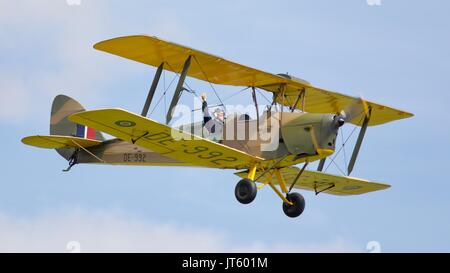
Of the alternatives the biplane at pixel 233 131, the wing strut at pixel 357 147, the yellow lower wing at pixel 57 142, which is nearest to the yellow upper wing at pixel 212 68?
the biplane at pixel 233 131

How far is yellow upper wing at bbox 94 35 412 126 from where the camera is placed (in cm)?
1511

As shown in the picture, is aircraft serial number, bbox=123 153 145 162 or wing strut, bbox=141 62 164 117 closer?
wing strut, bbox=141 62 164 117

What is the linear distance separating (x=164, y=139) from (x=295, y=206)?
119 inches

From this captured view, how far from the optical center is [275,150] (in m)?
15.8

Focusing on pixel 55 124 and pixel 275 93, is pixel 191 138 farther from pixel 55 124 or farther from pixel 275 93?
pixel 55 124

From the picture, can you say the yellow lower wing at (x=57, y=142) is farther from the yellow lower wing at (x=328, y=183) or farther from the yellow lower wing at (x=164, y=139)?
the yellow lower wing at (x=328, y=183)

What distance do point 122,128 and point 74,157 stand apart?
149 inches

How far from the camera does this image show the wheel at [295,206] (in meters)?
16.6

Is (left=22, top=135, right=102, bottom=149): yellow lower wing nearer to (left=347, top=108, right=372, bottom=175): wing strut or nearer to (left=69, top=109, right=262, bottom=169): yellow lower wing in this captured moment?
(left=69, top=109, right=262, bottom=169): yellow lower wing

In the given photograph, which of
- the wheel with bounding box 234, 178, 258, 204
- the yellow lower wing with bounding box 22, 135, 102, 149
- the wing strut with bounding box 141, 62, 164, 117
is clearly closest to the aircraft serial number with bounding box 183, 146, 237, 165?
the wheel with bounding box 234, 178, 258, 204

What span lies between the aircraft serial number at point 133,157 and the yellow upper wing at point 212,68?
2154 millimetres

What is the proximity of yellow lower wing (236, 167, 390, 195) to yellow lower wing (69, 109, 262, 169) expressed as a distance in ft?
4.89

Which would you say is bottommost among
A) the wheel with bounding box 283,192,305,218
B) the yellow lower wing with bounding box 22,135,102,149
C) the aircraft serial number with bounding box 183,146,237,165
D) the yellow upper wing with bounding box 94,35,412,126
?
the wheel with bounding box 283,192,305,218

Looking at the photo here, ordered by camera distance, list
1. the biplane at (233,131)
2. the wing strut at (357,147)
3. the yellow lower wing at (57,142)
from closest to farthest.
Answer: the biplane at (233,131) < the yellow lower wing at (57,142) < the wing strut at (357,147)
